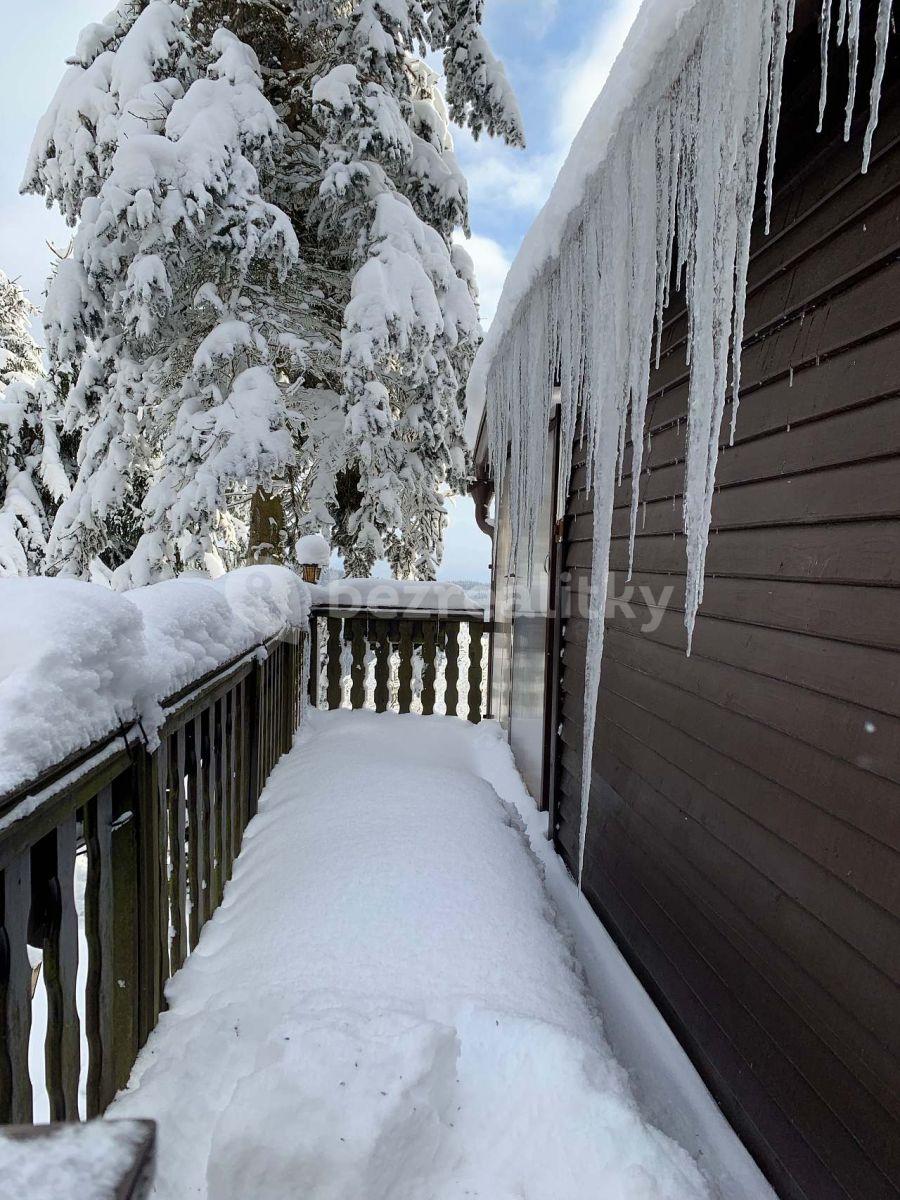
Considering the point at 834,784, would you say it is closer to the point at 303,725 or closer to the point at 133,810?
the point at 133,810

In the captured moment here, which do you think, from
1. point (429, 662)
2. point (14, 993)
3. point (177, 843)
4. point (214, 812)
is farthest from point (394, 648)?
point (14, 993)

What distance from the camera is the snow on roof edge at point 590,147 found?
4.23ft

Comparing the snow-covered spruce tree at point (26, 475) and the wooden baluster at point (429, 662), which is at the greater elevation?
the snow-covered spruce tree at point (26, 475)

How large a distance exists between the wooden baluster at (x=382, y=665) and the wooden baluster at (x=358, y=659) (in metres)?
0.12

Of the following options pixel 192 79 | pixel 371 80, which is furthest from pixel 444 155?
pixel 192 79

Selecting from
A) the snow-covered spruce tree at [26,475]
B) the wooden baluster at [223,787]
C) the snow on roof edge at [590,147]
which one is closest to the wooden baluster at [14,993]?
the wooden baluster at [223,787]

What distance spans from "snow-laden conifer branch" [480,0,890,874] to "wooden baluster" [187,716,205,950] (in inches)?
52.2

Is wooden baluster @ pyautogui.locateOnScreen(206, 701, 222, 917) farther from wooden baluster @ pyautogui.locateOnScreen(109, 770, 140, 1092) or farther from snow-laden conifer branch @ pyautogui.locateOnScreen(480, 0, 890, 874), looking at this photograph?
→ snow-laden conifer branch @ pyautogui.locateOnScreen(480, 0, 890, 874)

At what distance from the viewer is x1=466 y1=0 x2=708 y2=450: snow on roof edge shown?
50.8 inches

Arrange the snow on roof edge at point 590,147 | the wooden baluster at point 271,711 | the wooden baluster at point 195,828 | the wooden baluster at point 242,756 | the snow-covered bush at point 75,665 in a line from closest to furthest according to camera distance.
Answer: the snow-covered bush at point 75,665 < the snow on roof edge at point 590,147 < the wooden baluster at point 195,828 < the wooden baluster at point 242,756 < the wooden baluster at point 271,711

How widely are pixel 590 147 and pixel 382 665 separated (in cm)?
428

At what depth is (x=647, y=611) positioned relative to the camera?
247 centimetres

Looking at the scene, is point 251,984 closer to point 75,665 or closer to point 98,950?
point 98,950

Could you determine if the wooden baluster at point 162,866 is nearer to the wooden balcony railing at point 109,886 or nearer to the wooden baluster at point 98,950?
the wooden balcony railing at point 109,886
